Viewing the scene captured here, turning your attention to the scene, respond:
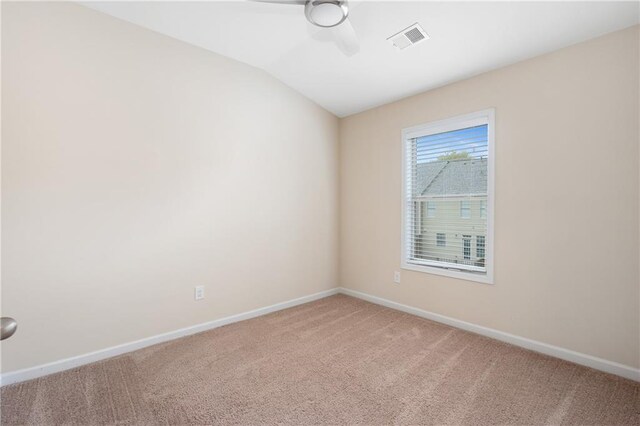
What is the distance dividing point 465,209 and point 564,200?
77cm

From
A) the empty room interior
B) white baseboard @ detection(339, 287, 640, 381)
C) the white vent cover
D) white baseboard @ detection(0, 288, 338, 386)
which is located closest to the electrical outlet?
the empty room interior

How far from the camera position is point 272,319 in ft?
10.1

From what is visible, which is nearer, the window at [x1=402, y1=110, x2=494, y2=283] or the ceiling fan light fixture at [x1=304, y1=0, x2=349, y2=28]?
the ceiling fan light fixture at [x1=304, y1=0, x2=349, y2=28]

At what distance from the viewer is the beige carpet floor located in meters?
1.67

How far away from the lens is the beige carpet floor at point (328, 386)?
65.7 inches

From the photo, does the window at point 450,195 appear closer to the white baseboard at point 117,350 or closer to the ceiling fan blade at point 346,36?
the ceiling fan blade at point 346,36

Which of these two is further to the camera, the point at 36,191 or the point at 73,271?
the point at 73,271

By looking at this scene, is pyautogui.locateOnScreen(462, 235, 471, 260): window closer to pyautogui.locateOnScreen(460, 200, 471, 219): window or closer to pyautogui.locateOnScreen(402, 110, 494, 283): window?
pyautogui.locateOnScreen(402, 110, 494, 283): window

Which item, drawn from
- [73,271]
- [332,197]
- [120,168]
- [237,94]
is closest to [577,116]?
[332,197]

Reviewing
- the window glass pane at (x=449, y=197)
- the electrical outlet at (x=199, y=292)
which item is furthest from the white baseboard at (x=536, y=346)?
the electrical outlet at (x=199, y=292)

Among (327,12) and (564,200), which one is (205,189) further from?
(564,200)

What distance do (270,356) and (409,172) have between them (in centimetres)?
229

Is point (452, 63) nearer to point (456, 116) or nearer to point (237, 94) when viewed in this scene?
point (456, 116)

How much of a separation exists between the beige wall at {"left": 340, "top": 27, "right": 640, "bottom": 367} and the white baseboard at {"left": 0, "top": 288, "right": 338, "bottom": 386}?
74.0 inches
